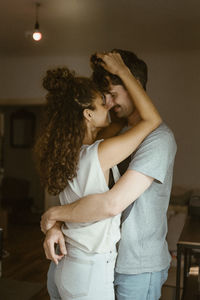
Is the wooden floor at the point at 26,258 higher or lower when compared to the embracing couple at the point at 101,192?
lower

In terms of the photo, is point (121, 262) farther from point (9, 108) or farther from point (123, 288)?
point (9, 108)

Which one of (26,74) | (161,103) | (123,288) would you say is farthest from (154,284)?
(26,74)

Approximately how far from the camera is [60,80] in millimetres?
1421

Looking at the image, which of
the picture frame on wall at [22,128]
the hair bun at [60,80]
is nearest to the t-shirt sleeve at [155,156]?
the hair bun at [60,80]

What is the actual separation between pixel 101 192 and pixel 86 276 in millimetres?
288

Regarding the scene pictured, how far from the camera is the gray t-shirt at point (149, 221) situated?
4.63 feet

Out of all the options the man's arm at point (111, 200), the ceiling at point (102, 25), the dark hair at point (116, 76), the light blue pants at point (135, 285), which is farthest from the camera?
the ceiling at point (102, 25)

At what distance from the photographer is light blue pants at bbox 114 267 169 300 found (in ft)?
4.69

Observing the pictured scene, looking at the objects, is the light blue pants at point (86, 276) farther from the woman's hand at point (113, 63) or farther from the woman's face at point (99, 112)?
the woman's hand at point (113, 63)

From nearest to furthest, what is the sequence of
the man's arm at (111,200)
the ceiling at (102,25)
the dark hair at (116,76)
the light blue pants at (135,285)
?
1. the man's arm at (111,200)
2. the light blue pants at (135,285)
3. the dark hair at (116,76)
4. the ceiling at (102,25)

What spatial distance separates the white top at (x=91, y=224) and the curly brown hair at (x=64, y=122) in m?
0.03

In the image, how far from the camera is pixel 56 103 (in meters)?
1.43

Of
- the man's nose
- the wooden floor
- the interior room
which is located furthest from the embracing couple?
the wooden floor

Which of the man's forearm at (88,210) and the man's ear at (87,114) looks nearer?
the man's forearm at (88,210)
